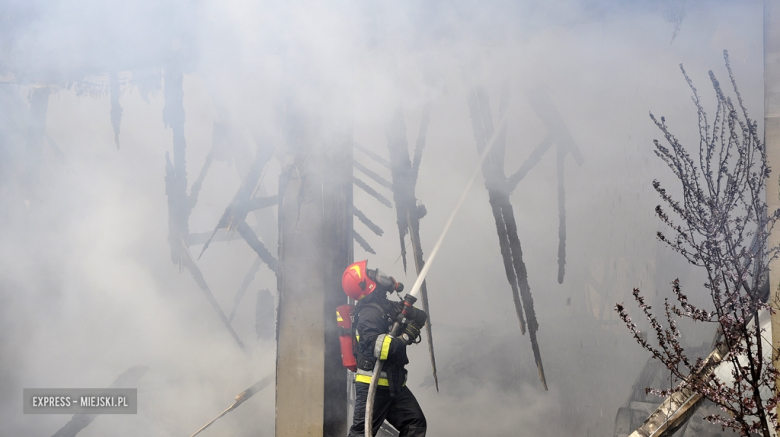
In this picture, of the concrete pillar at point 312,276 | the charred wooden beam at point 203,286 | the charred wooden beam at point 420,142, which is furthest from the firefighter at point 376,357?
the charred wooden beam at point 203,286

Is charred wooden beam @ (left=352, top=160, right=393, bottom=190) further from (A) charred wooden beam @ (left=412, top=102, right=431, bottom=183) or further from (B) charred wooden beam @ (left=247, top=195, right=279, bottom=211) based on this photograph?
(B) charred wooden beam @ (left=247, top=195, right=279, bottom=211)

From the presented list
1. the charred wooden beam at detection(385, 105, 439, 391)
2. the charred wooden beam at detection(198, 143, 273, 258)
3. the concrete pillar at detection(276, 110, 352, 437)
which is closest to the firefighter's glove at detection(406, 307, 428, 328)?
the concrete pillar at detection(276, 110, 352, 437)

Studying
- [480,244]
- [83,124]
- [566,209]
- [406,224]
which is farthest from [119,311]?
[566,209]

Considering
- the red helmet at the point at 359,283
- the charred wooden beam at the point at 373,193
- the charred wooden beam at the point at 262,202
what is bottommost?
the red helmet at the point at 359,283

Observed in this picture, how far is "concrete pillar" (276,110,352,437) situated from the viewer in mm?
3527

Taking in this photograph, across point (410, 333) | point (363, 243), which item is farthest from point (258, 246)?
point (410, 333)

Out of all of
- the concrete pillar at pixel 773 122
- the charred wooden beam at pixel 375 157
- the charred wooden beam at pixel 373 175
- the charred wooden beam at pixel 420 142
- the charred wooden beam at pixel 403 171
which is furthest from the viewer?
the charred wooden beam at pixel 373 175

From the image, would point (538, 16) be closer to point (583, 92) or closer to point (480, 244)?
point (583, 92)

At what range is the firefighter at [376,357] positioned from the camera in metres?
2.95

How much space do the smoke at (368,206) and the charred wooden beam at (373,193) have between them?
15 cm

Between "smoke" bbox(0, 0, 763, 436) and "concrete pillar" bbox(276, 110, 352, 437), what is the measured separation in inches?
24.3

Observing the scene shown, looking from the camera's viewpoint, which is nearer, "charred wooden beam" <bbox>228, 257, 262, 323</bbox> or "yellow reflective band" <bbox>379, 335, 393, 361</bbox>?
"yellow reflective band" <bbox>379, 335, 393, 361</bbox>

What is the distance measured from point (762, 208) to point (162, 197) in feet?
19.6

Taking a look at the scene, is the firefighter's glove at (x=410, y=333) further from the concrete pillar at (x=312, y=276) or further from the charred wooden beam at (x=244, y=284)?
the charred wooden beam at (x=244, y=284)
